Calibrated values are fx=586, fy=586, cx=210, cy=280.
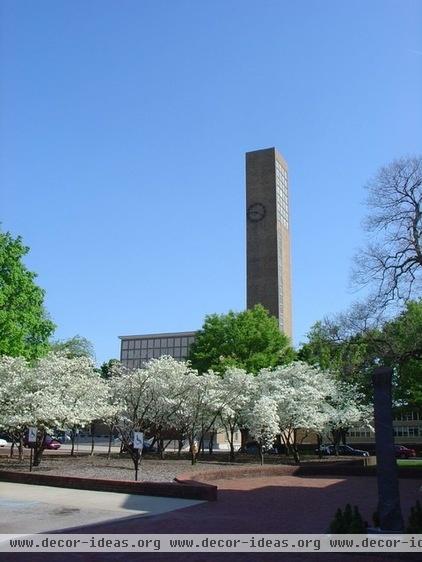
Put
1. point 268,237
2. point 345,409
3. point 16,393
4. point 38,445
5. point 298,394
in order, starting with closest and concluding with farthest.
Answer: point 38,445 < point 16,393 < point 298,394 < point 345,409 < point 268,237

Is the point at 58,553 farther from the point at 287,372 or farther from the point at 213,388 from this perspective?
the point at 287,372

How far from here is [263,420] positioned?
104 ft

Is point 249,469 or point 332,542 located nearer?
point 332,542

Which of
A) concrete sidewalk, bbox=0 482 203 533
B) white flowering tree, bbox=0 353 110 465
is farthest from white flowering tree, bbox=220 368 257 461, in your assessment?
concrete sidewalk, bbox=0 482 203 533

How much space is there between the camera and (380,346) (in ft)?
73.6

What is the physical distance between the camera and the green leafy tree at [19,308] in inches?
1222

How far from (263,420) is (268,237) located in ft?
154

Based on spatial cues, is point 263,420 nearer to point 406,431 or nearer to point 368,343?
point 368,343

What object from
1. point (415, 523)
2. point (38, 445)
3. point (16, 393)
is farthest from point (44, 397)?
point (415, 523)

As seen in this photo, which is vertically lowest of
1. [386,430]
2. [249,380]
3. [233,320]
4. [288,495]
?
[288,495]

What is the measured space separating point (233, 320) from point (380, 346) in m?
28.5

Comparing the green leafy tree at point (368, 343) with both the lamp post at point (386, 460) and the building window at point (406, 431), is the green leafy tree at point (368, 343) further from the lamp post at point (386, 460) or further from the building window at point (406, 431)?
the building window at point (406, 431)

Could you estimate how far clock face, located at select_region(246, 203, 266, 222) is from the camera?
7800 cm

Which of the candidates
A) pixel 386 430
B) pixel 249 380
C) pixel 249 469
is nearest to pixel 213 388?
pixel 249 380
